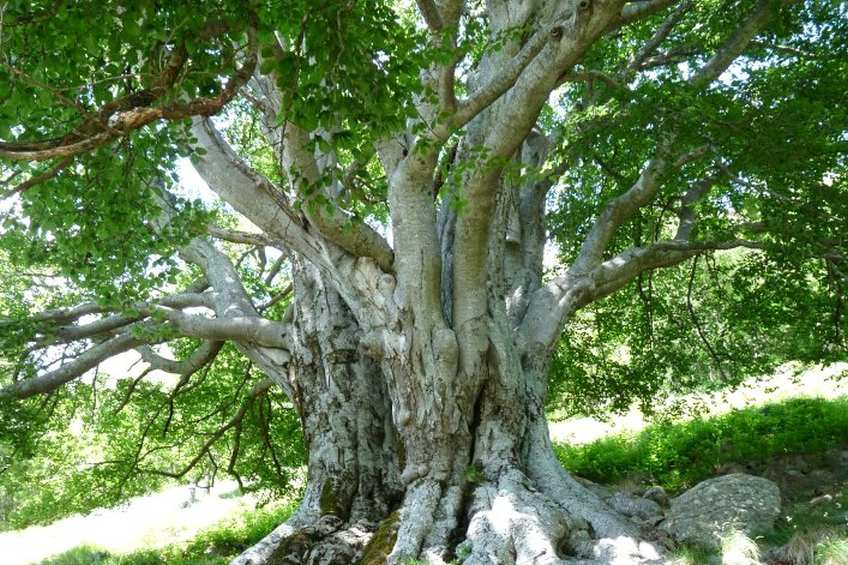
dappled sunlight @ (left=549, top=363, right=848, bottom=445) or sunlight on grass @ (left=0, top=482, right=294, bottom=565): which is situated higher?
dappled sunlight @ (left=549, top=363, right=848, bottom=445)

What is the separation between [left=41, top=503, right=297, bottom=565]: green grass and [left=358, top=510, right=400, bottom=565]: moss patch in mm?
6919

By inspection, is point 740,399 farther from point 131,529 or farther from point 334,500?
point 131,529

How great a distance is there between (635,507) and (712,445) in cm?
571

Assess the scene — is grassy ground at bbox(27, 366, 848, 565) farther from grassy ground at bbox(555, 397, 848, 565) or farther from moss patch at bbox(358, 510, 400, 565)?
moss patch at bbox(358, 510, 400, 565)

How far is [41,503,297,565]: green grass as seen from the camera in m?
11.9

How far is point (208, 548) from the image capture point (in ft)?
41.0

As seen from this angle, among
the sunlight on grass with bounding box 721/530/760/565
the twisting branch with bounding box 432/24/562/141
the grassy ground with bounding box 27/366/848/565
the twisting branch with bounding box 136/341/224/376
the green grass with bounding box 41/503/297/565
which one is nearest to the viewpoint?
the sunlight on grass with bounding box 721/530/760/565

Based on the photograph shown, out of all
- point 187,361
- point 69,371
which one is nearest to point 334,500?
point 187,361

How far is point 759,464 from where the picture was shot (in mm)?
9633

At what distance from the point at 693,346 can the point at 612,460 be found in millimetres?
2359

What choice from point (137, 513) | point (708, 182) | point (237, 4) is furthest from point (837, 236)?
point (137, 513)

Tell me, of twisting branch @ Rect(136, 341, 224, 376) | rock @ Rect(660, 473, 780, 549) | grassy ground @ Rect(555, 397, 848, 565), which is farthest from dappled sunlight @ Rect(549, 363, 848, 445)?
twisting branch @ Rect(136, 341, 224, 376)

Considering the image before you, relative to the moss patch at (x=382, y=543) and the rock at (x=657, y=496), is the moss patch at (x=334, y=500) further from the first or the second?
the rock at (x=657, y=496)

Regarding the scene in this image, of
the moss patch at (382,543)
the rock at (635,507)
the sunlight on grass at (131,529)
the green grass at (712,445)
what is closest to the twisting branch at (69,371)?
the sunlight on grass at (131,529)
